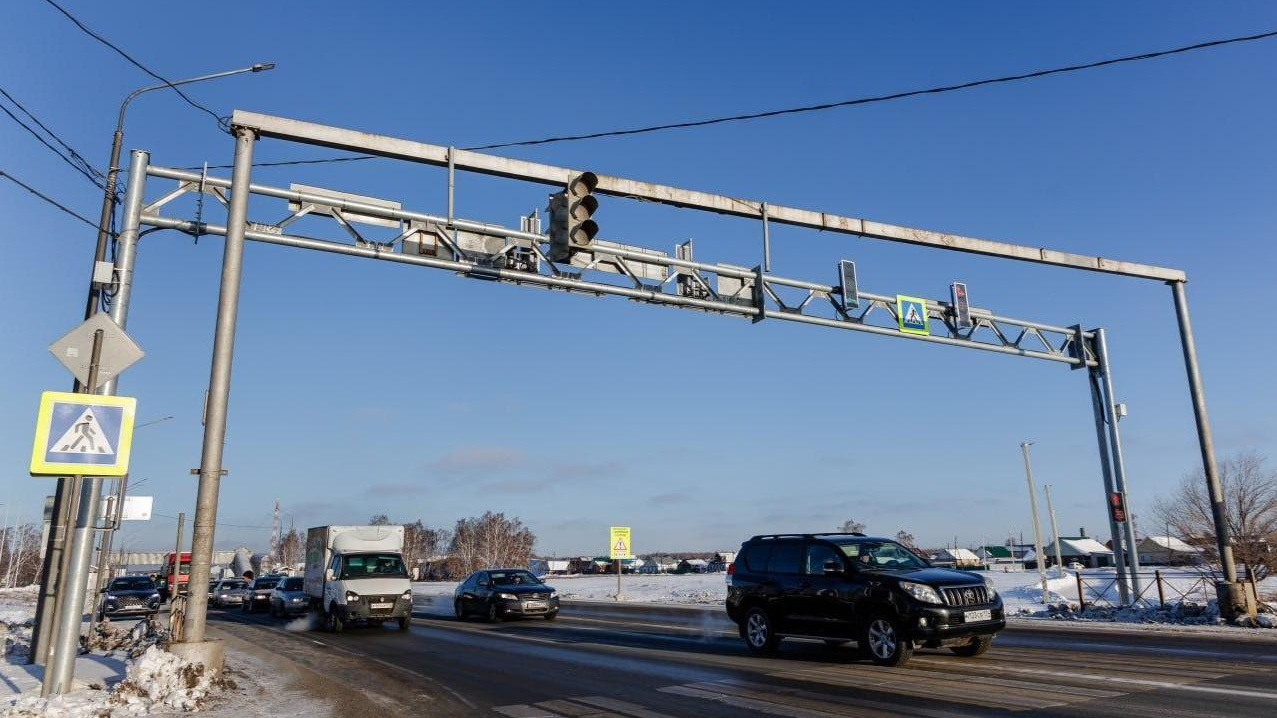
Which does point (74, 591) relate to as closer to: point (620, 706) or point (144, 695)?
point (144, 695)

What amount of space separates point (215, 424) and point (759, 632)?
8468 mm

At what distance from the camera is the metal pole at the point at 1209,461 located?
55.3ft

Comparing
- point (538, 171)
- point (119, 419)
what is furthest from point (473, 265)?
point (119, 419)

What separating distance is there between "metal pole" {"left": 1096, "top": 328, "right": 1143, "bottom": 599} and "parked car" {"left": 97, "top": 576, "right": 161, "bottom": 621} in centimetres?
3265

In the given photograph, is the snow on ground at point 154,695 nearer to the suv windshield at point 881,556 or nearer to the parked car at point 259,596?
the suv windshield at point 881,556

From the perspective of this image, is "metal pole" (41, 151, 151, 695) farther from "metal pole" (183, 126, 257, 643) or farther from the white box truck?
the white box truck

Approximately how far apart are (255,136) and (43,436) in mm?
5122

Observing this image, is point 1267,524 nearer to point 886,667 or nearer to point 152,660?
point 886,667

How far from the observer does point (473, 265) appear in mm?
14016

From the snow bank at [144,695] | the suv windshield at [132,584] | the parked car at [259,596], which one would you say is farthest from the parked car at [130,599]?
the snow bank at [144,695]

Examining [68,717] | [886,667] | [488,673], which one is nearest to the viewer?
[68,717]

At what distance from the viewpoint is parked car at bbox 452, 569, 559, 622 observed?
23.0 meters

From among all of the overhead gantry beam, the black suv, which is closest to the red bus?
the overhead gantry beam

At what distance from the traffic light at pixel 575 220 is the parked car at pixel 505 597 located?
583 inches
